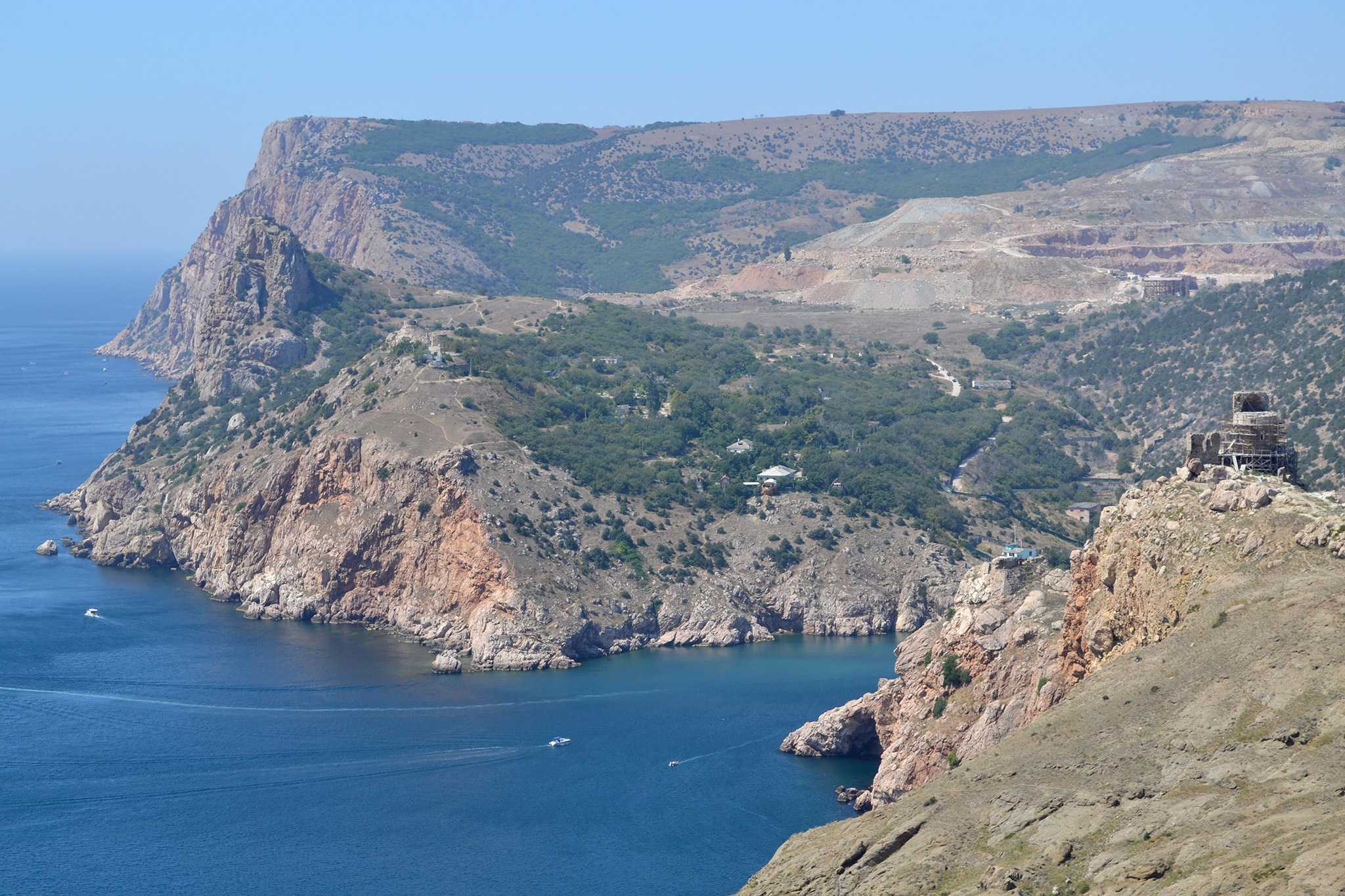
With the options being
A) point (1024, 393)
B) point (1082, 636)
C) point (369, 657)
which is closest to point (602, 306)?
point (1024, 393)

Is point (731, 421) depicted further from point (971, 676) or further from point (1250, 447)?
point (1250, 447)

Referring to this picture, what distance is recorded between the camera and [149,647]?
108188 millimetres

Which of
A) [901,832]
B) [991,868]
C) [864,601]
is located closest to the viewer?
[991,868]

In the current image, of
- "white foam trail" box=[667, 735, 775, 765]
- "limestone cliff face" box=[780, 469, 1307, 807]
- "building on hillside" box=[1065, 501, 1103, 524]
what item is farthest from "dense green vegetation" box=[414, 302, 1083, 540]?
"limestone cliff face" box=[780, 469, 1307, 807]

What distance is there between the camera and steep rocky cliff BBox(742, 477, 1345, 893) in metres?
34.0

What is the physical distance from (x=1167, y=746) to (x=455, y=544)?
7792 centimetres

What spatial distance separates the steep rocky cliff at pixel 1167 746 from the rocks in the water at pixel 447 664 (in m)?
53.5

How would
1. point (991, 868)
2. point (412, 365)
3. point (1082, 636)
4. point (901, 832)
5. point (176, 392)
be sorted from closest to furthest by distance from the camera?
point (991, 868) → point (901, 832) → point (1082, 636) → point (412, 365) → point (176, 392)

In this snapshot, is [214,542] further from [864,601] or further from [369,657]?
[864,601]

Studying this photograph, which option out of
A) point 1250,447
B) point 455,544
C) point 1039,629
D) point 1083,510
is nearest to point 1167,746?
point 1250,447

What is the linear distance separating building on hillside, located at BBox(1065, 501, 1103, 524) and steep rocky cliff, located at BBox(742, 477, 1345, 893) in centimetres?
7798

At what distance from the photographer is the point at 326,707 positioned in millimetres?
94750

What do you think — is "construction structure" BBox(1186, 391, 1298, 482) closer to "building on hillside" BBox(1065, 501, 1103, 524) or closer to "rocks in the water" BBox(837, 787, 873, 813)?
"rocks in the water" BBox(837, 787, 873, 813)

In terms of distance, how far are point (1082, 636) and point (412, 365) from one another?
90.5 m
